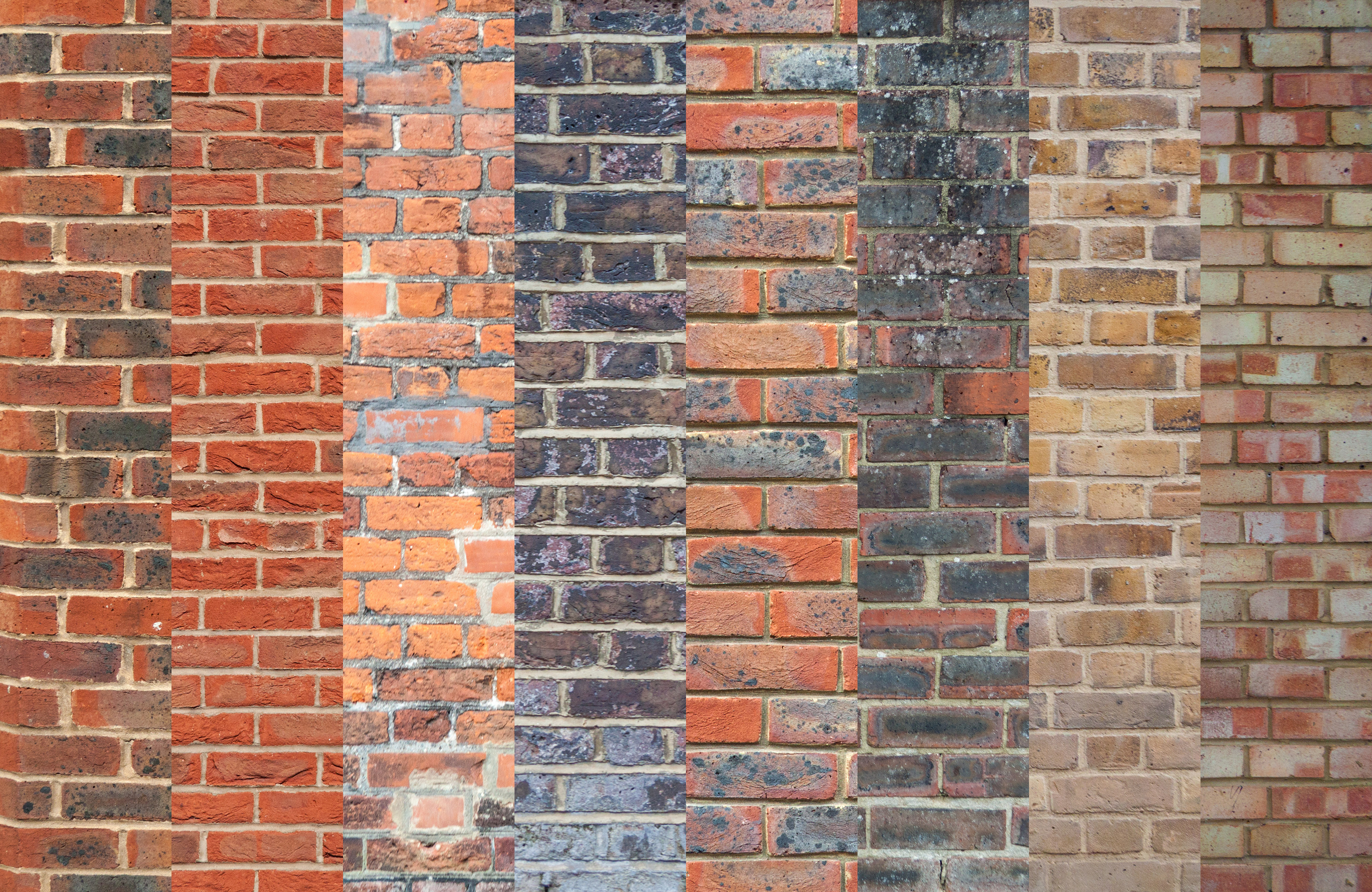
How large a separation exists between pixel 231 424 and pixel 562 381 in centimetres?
80

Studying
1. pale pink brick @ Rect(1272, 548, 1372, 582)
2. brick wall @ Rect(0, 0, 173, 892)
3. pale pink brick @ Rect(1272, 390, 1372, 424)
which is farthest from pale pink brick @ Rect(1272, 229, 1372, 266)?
brick wall @ Rect(0, 0, 173, 892)

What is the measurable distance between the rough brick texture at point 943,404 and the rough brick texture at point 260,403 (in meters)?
1.04

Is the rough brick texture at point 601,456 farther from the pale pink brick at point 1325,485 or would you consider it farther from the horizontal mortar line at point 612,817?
the pale pink brick at point 1325,485

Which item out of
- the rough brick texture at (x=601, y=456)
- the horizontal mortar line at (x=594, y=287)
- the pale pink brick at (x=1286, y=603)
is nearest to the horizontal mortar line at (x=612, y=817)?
the rough brick texture at (x=601, y=456)

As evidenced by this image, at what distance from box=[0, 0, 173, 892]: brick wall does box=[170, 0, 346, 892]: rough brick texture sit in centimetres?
5

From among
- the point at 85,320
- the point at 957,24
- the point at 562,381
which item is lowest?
the point at 562,381

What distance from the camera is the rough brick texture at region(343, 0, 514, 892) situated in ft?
4.29

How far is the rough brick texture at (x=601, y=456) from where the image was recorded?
1.21 metres

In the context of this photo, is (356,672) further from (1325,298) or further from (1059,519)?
(1325,298)

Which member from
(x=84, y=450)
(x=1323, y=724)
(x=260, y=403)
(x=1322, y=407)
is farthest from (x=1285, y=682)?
(x=84, y=450)

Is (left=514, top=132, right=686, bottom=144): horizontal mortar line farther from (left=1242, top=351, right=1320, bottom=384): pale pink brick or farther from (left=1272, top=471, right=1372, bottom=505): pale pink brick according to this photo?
(left=1272, top=471, right=1372, bottom=505): pale pink brick

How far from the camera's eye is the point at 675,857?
3.99ft

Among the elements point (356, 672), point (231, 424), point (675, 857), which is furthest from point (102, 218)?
point (675, 857)

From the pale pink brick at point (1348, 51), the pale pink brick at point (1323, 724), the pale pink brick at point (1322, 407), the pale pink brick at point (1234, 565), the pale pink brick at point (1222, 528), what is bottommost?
the pale pink brick at point (1323, 724)
